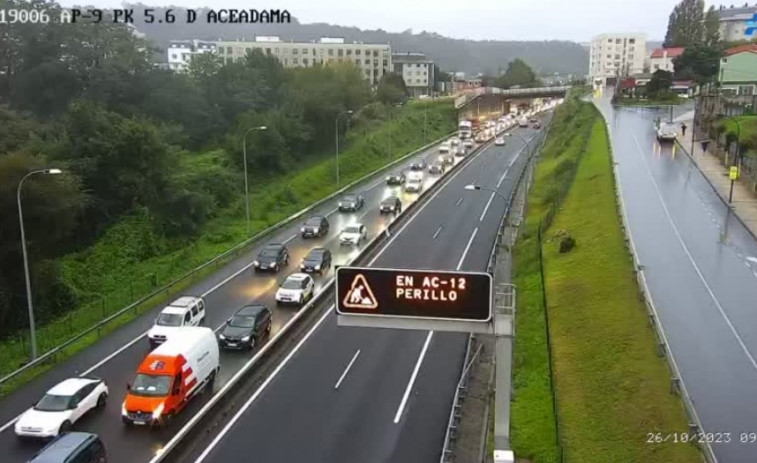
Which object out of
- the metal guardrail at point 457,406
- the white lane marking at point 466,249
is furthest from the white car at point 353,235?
the metal guardrail at point 457,406

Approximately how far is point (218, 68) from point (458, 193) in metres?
46.9

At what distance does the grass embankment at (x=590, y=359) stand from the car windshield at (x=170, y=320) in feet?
45.2

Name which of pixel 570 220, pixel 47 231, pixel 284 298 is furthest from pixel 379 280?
pixel 570 220

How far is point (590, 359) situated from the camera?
24.8m

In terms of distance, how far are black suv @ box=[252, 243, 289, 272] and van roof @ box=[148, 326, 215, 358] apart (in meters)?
15.6

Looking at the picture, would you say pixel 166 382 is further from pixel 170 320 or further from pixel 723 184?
pixel 723 184

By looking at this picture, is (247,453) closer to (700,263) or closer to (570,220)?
(700,263)

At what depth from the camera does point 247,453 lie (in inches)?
812

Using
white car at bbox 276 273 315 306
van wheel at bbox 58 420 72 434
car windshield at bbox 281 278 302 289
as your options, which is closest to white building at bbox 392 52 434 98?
white car at bbox 276 273 315 306

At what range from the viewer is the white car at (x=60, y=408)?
2122 cm

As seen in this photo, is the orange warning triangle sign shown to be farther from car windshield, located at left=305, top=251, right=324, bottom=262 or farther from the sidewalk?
the sidewalk

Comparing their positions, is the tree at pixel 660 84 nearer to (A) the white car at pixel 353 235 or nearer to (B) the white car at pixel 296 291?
(A) the white car at pixel 353 235

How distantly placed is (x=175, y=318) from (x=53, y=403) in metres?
7.68

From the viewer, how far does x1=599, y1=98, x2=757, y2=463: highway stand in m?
A: 19.8
